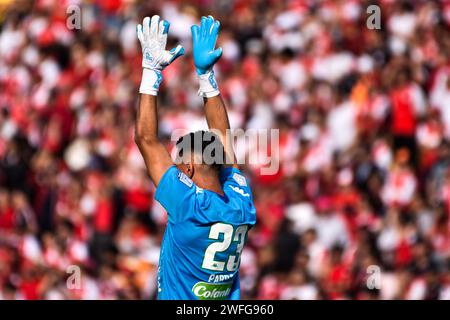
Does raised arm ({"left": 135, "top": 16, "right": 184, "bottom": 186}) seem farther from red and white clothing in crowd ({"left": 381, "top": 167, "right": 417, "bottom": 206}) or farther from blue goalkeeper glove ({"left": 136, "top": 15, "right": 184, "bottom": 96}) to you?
red and white clothing in crowd ({"left": 381, "top": 167, "right": 417, "bottom": 206})

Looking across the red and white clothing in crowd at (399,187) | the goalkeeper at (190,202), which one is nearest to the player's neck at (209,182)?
the goalkeeper at (190,202)

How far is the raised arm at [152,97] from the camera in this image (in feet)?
19.2

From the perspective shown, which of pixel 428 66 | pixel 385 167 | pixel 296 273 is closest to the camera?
pixel 296 273

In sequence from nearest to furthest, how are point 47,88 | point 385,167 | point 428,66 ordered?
point 385,167 < point 428,66 < point 47,88

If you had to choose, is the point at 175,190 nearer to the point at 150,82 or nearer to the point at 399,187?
the point at 150,82

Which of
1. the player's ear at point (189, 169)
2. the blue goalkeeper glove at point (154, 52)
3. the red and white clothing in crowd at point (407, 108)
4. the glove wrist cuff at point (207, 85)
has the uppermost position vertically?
the blue goalkeeper glove at point (154, 52)

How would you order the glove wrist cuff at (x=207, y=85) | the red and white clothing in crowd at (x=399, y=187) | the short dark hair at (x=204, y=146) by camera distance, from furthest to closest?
1. the red and white clothing in crowd at (x=399, y=187)
2. the glove wrist cuff at (x=207, y=85)
3. the short dark hair at (x=204, y=146)

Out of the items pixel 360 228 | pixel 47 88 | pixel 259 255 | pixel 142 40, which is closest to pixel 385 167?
pixel 360 228

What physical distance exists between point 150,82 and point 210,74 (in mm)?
663

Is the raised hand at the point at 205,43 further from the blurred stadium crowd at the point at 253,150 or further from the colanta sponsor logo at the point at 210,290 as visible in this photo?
the blurred stadium crowd at the point at 253,150

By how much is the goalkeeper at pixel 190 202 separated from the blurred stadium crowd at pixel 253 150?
4442mm

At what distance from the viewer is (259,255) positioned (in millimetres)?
11164

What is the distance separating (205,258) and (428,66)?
24.1ft

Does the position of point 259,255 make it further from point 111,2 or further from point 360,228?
point 111,2
